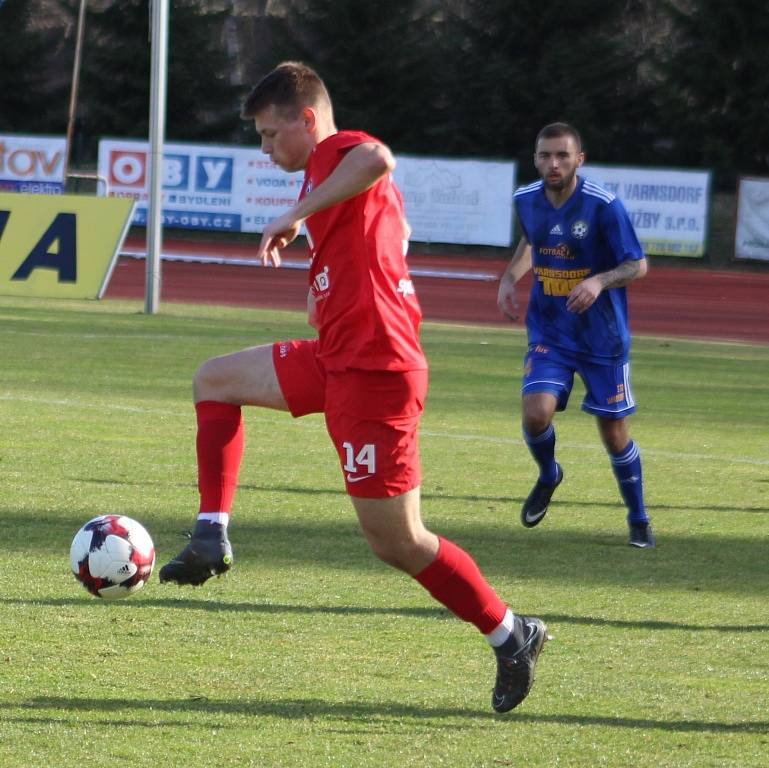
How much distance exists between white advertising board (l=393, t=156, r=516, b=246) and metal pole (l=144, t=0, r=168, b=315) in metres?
12.0

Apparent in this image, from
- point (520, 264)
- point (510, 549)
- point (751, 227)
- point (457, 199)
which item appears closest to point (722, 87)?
point (751, 227)

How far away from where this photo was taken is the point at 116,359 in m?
14.8

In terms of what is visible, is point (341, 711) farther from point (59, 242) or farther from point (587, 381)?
point (59, 242)

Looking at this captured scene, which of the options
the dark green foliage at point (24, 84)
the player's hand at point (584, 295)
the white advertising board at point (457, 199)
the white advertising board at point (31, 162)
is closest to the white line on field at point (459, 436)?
the player's hand at point (584, 295)

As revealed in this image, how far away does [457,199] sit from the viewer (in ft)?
106

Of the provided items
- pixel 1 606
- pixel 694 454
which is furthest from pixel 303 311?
pixel 1 606

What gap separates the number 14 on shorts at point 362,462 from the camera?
4441mm

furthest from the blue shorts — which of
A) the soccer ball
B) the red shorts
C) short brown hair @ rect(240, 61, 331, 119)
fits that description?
short brown hair @ rect(240, 61, 331, 119)

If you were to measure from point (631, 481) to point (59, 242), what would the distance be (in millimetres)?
14256

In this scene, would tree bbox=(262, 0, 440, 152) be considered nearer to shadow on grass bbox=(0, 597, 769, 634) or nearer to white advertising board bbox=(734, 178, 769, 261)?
white advertising board bbox=(734, 178, 769, 261)

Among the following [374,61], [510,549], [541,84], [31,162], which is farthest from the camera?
[374,61]

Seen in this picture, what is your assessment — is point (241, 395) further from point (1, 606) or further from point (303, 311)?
point (303, 311)

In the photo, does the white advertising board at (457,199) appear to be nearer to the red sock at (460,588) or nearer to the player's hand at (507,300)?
the player's hand at (507,300)

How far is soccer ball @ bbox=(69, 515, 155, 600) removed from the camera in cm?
514
